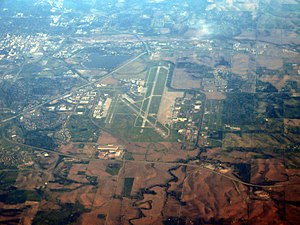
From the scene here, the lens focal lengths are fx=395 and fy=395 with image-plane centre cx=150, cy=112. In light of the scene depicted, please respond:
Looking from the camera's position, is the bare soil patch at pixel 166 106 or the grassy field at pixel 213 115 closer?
the grassy field at pixel 213 115

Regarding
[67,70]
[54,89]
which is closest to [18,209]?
[54,89]

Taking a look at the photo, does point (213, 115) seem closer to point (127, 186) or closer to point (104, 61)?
point (127, 186)

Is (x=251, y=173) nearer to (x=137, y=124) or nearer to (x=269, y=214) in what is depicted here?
(x=269, y=214)

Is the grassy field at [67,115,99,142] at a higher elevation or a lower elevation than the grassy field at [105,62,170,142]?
lower

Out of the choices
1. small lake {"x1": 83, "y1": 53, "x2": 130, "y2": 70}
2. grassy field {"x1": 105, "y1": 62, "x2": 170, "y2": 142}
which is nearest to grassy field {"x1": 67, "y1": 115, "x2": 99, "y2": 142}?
grassy field {"x1": 105, "y1": 62, "x2": 170, "y2": 142}

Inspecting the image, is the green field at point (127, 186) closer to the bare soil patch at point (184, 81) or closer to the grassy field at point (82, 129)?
the grassy field at point (82, 129)

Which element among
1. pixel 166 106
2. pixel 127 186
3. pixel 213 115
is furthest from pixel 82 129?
pixel 213 115

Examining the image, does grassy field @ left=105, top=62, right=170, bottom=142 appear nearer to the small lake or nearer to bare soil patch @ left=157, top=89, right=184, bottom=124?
bare soil patch @ left=157, top=89, right=184, bottom=124

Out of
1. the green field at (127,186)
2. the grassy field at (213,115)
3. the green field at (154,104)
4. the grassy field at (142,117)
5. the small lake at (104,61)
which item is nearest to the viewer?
the green field at (127,186)

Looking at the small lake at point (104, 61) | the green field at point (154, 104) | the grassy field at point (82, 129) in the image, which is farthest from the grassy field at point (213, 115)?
the small lake at point (104, 61)
